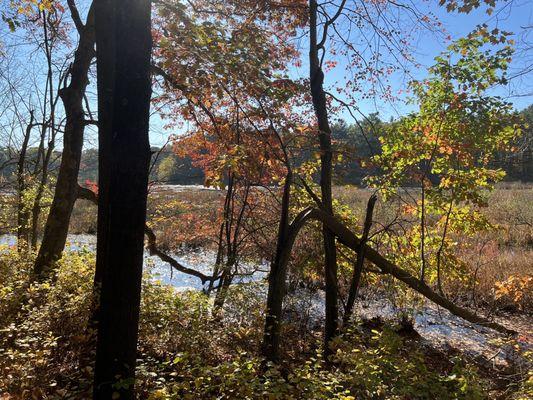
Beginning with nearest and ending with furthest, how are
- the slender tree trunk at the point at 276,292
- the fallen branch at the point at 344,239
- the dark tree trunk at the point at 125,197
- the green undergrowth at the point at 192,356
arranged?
the dark tree trunk at the point at 125,197 → the green undergrowth at the point at 192,356 → the slender tree trunk at the point at 276,292 → the fallen branch at the point at 344,239

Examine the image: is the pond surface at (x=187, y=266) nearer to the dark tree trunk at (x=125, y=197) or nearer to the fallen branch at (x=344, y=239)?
the fallen branch at (x=344, y=239)

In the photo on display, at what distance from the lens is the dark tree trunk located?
3086mm

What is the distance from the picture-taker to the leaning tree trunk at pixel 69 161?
6840 millimetres

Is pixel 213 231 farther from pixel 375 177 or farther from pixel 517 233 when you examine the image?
pixel 517 233

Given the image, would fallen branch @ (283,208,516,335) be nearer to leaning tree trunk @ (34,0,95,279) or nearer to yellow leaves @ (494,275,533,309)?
yellow leaves @ (494,275,533,309)

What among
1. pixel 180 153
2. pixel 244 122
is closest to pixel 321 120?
pixel 244 122

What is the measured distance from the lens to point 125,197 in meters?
3.08

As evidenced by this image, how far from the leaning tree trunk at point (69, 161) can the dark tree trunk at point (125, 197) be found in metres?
4.22

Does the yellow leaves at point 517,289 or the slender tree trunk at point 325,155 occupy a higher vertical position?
the slender tree trunk at point 325,155

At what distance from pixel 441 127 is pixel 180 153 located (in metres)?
5.36

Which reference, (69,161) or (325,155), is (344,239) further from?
(69,161)

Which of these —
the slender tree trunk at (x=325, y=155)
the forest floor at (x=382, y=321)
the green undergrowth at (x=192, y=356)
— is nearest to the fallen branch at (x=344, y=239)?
the slender tree trunk at (x=325, y=155)

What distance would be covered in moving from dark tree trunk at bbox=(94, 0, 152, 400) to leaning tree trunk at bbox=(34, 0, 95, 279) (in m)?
4.22

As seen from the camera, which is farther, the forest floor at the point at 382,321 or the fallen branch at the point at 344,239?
the fallen branch at the point at 344,239
